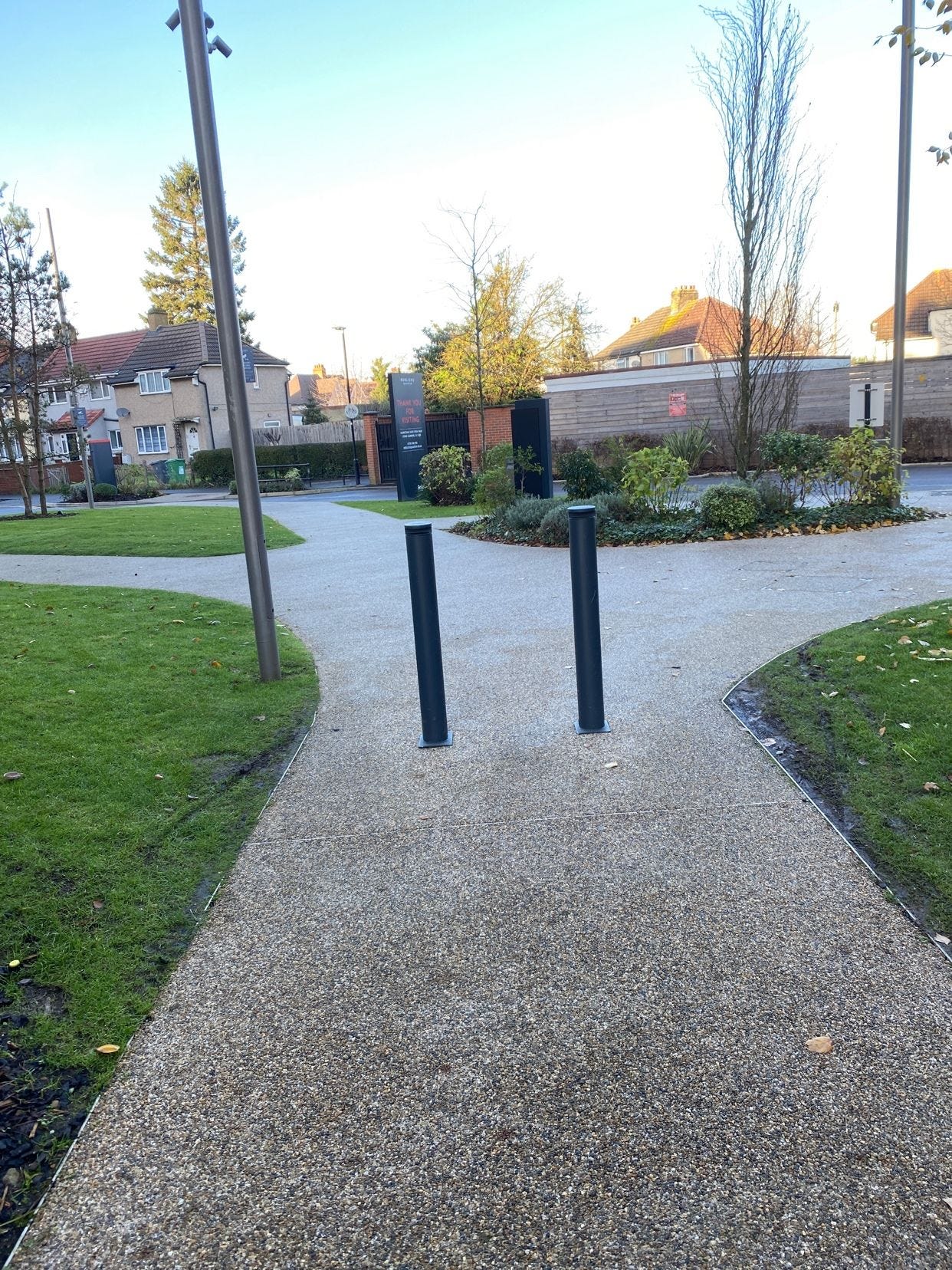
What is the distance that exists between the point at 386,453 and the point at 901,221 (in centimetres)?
2035

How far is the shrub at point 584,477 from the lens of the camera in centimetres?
1484

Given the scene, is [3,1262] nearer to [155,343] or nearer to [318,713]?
[318,713]

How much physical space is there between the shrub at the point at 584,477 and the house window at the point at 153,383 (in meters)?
40.1

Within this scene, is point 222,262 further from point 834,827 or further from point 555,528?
point 555,528

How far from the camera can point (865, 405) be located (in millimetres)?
14414

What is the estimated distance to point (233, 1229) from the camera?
6.92ft

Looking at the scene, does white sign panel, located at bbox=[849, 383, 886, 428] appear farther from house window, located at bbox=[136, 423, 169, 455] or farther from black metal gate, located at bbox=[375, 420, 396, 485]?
house window, located at bbox=[136, 423, 169, 455]

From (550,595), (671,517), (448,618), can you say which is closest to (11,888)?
(448,618)

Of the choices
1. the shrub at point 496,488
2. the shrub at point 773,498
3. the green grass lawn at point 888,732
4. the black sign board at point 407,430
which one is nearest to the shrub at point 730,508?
the shrub at point 773,498

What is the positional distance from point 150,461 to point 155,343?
6790 mm

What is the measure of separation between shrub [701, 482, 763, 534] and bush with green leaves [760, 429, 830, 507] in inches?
33.6

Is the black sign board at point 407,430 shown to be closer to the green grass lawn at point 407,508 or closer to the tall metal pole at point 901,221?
the green grass lawn at point 407,508

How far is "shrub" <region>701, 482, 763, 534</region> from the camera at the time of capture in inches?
514

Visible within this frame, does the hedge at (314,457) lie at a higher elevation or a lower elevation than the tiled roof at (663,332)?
lower
